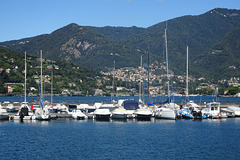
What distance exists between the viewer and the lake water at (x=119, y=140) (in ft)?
131

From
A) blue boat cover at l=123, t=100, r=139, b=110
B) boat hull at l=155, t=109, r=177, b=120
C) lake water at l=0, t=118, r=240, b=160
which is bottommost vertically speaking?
lake water at l=0, t=118, r=240, b=160

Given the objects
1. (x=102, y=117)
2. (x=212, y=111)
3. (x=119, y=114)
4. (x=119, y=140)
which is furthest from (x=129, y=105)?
(x=119, y=140)

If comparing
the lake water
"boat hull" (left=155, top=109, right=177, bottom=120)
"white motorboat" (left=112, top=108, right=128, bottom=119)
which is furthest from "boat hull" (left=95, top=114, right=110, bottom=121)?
"boat hull" (left=155, top=109, right=177, bottom=120)

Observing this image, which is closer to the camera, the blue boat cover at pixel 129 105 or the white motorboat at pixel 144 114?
the white motorboat at pixel 144 114

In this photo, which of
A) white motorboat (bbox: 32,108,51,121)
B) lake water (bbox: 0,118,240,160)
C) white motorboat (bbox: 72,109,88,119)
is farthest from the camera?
white motorboat (bbox: 72,109,88,119)

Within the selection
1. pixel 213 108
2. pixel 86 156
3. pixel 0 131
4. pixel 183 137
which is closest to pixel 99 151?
pixel 86 156

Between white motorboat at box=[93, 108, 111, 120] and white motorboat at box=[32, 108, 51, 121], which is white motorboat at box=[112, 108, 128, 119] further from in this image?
white motorboat at box=[32, 108, 51, 121]

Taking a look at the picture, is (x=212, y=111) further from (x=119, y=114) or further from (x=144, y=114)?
(x=119, y=114)

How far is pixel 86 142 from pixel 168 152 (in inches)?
458

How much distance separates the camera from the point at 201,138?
51312 millimetres

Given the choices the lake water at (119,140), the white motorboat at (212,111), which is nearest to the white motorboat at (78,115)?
the lake water at (119,140)

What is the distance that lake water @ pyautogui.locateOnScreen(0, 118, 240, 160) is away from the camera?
131 feet

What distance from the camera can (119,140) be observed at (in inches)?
1932

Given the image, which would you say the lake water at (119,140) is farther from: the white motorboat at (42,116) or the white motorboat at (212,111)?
the white motorboat at (212,111)
